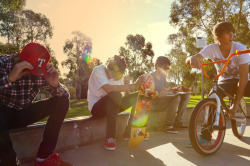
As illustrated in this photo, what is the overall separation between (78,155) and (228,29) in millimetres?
2782

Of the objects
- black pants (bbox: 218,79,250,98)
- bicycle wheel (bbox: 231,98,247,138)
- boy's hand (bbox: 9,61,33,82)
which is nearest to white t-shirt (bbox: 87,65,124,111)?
boy's hand (bbox: 9,61,33,82)

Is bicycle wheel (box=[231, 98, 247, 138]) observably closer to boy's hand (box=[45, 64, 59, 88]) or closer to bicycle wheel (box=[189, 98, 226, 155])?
bicycle wheel (box=[189, 98, 226, 155])

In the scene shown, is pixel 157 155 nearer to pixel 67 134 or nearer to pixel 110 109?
pixel 110 109

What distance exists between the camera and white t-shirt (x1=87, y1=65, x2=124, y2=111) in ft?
10.4

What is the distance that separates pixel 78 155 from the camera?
2818 millimetres

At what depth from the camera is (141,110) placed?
3.39m

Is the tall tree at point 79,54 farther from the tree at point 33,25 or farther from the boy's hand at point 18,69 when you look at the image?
the boy's hand at point 18,69

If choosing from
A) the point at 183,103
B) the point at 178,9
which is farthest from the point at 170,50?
the point at 183,103

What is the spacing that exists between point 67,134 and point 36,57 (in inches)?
58.8

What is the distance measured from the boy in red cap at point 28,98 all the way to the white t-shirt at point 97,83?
83cm

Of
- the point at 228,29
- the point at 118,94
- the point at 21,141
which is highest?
the point at 228,29

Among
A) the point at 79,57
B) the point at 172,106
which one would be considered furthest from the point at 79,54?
the point at 172,106

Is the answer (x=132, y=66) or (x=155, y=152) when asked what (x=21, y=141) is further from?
(x=132, y=66)

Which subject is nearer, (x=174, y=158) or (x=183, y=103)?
(x=174, y=158)
